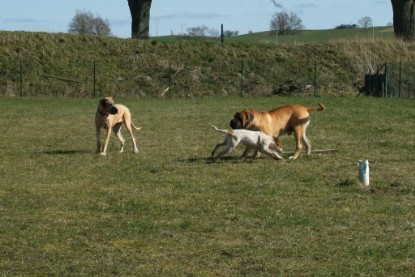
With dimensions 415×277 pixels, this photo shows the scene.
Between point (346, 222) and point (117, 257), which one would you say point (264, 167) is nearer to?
point (346, 222)

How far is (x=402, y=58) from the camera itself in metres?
54.2

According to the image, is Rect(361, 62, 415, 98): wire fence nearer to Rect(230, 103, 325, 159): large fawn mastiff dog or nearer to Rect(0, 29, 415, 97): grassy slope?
Rect(0, 29, 415, 97): grassy slope

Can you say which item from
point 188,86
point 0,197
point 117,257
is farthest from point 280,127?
point 188,86

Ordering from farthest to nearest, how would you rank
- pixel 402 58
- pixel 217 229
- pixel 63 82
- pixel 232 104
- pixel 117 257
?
pixel 402 58 → pixel 63 82 → pixel 232 104 → pixel 217 229 → pixel 117 257

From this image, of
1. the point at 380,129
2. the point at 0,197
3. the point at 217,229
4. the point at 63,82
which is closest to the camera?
the point at 217,229

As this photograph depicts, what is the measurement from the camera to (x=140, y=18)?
2201 inches

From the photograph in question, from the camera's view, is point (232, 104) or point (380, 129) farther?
point (232, 104)

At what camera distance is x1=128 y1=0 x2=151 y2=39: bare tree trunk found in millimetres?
55188

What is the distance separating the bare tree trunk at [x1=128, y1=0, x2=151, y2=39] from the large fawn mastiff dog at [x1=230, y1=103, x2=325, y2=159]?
3832cm

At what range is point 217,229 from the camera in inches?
418

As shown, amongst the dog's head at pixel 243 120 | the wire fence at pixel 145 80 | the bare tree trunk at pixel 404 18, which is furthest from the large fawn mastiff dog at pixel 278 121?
the bare tree trunk at pixel 404 18

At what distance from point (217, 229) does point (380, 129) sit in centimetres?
1387

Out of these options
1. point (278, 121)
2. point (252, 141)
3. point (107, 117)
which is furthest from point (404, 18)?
point (252, 141)

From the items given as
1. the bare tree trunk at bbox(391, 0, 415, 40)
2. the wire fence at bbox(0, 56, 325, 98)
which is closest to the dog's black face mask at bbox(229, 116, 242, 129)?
the wire fence at bbox(0, 56, 325, 98)
